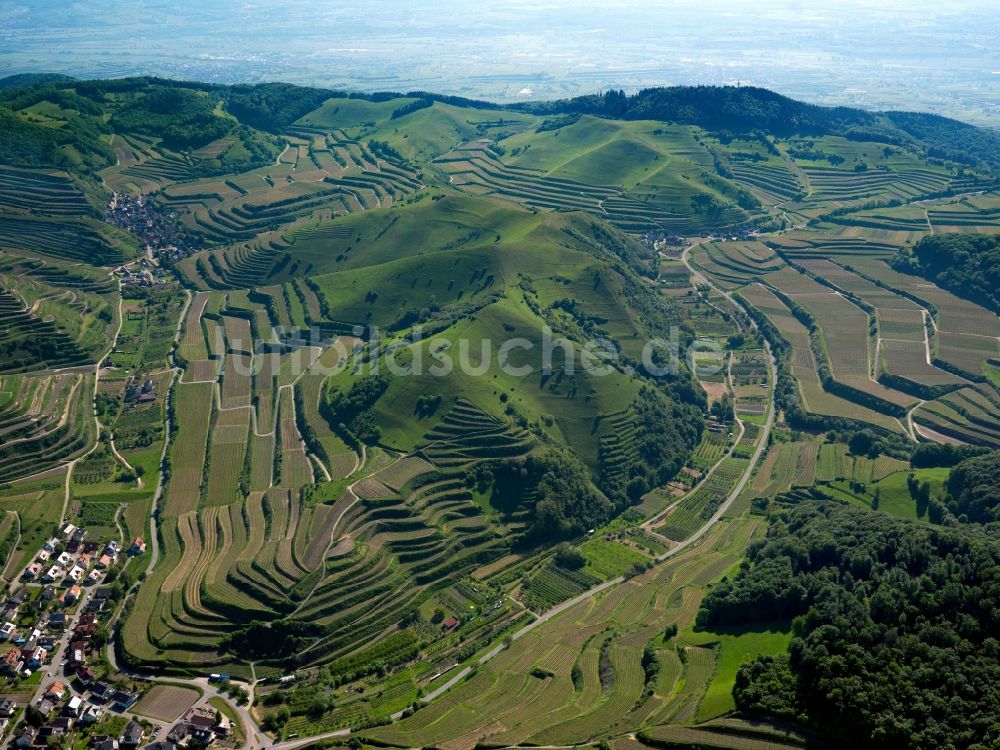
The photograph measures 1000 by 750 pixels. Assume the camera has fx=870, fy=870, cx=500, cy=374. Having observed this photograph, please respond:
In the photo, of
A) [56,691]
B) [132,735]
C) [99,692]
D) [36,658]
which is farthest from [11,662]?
[132,735]

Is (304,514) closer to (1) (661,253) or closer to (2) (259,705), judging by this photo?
(2) (259,705)

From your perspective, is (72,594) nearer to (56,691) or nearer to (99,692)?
(56,691)

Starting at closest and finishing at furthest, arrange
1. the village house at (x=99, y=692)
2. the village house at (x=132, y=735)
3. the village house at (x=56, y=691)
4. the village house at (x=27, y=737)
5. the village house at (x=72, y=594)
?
the village house at (x=27, y=737)
the village house at (x=132, y=735)
the village house at (x=56, y=691)
the village house at (x=99, y=692)
the village house at (x=72, y=594)

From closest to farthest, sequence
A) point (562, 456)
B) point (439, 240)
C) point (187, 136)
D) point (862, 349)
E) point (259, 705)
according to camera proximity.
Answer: point (259, 705) < point (562, 456) < point (862, 349) < point (439, 240) < point (187, 136)

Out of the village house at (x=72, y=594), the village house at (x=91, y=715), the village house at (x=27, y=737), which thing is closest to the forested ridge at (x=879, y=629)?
the village house at (x=91, y=715)

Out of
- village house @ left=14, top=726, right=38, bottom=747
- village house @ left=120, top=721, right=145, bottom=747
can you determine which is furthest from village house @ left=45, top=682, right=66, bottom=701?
village house @ left=120, top=721, right=145, bottom=747

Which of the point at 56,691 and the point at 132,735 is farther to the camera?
the point at 56,691

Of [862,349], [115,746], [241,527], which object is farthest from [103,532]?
[862,349]

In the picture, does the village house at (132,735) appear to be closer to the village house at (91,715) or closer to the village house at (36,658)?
the village house at (91,715)

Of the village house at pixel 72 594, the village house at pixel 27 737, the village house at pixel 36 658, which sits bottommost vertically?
the village house at pixel 27 737
